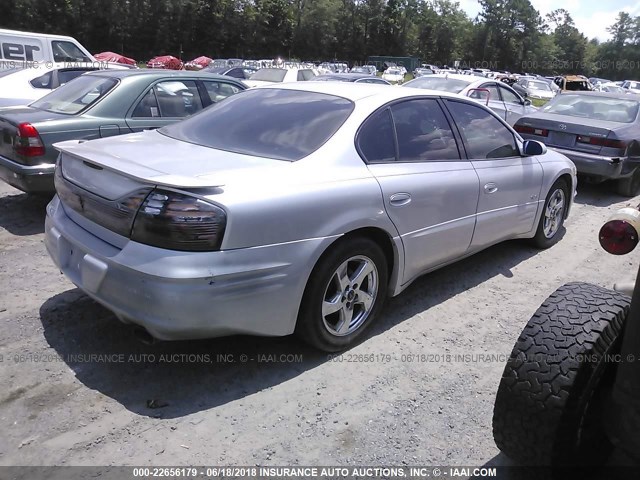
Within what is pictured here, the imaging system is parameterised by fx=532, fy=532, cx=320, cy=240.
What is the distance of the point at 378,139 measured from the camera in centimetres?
351

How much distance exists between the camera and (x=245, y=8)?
78.9 metres

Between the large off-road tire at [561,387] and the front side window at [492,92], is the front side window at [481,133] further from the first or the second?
the front side window at [492,92]

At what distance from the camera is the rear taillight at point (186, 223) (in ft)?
8.52

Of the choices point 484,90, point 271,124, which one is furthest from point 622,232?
point 484,90

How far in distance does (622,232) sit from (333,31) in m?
95.2

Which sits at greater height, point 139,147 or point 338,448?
point 139,147

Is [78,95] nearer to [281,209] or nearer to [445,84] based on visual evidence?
[281,209]

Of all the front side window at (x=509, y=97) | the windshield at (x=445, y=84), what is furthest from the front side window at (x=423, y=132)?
the front side window at (x=509, y=97)

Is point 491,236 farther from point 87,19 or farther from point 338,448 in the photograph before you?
point 87,19

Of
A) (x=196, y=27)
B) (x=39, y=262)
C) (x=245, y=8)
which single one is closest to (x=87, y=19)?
(x=196, y=27)

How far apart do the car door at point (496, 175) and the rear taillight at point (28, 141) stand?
3.93 meters

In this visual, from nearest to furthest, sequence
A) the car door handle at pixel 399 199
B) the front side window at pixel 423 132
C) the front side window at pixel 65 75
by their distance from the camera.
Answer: the car door handle at pixel 399 199 < the front side window at pixel 423 132 < the front side window at pixel 65 75

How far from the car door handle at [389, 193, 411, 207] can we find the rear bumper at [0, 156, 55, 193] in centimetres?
364

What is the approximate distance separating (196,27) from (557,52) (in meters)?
59.9
